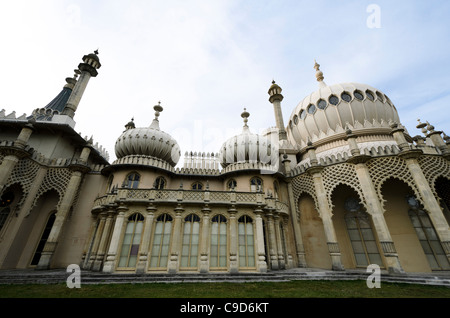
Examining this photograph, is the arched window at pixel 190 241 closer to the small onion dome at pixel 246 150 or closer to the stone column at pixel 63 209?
the small onion dome at pixel 246 150

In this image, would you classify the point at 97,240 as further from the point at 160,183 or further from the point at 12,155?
the point at 12,155

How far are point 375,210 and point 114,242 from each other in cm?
1675

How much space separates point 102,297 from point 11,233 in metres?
12.7

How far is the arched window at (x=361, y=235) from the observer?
1460 centimetres

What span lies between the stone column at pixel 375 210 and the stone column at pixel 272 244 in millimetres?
Answer: 6439

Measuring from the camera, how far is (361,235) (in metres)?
15.3

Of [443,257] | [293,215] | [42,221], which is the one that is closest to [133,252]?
[42,221]

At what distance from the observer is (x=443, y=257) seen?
1323 centimetres

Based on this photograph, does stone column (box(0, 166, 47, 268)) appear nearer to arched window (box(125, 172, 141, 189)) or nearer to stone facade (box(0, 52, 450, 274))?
stone facade (box(0, 52, 450, 274))

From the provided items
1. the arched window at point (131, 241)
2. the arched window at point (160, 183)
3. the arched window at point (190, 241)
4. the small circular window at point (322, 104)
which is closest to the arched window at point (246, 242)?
the arched window at point (190, 241)

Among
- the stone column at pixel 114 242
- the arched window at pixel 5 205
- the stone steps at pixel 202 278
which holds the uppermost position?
the arched window at pixel 5 205

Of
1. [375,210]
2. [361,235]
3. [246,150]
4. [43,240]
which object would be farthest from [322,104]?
[43,240]

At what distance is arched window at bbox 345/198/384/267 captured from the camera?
14599mm

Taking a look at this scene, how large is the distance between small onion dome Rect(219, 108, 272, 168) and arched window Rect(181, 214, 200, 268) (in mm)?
7140
